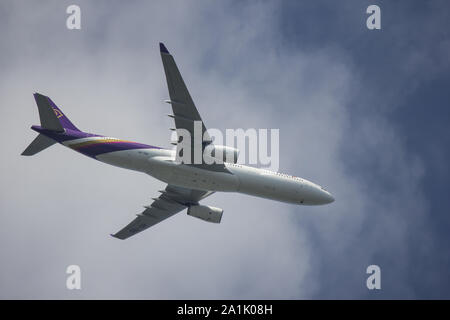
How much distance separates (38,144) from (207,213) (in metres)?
13.1

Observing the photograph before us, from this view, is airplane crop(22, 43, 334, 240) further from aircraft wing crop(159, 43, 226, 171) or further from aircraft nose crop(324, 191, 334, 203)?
aircraft nose crop(324, 191, 334, 203)

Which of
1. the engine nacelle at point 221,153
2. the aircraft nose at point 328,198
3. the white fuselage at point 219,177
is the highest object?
the engine nacelle at point 221,153

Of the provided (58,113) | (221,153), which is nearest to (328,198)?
(221,153)

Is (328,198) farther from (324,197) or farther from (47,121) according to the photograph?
(47,121)

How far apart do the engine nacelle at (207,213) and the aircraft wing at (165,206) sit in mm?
873

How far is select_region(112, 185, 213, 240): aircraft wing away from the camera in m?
47.6

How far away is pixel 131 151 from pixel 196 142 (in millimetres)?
4289

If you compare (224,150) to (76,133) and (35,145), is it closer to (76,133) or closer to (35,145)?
(76,133)

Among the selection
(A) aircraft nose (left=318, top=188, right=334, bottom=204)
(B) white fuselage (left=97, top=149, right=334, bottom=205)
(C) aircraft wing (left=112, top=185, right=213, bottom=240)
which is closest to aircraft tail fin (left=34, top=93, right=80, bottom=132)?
(B) white fuselage (left=97, top=149, right=334, bottom=205)

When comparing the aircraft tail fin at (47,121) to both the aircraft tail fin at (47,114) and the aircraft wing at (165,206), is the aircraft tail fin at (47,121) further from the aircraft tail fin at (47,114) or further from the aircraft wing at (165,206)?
the aircraft wing at (165,206)

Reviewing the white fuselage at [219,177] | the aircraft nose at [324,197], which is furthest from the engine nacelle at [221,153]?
the aircraft nose at [324,197]

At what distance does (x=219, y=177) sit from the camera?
140 ft

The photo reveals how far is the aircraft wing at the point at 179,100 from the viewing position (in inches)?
1448

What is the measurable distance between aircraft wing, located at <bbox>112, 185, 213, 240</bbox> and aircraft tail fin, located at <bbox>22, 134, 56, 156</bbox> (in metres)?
9.16
